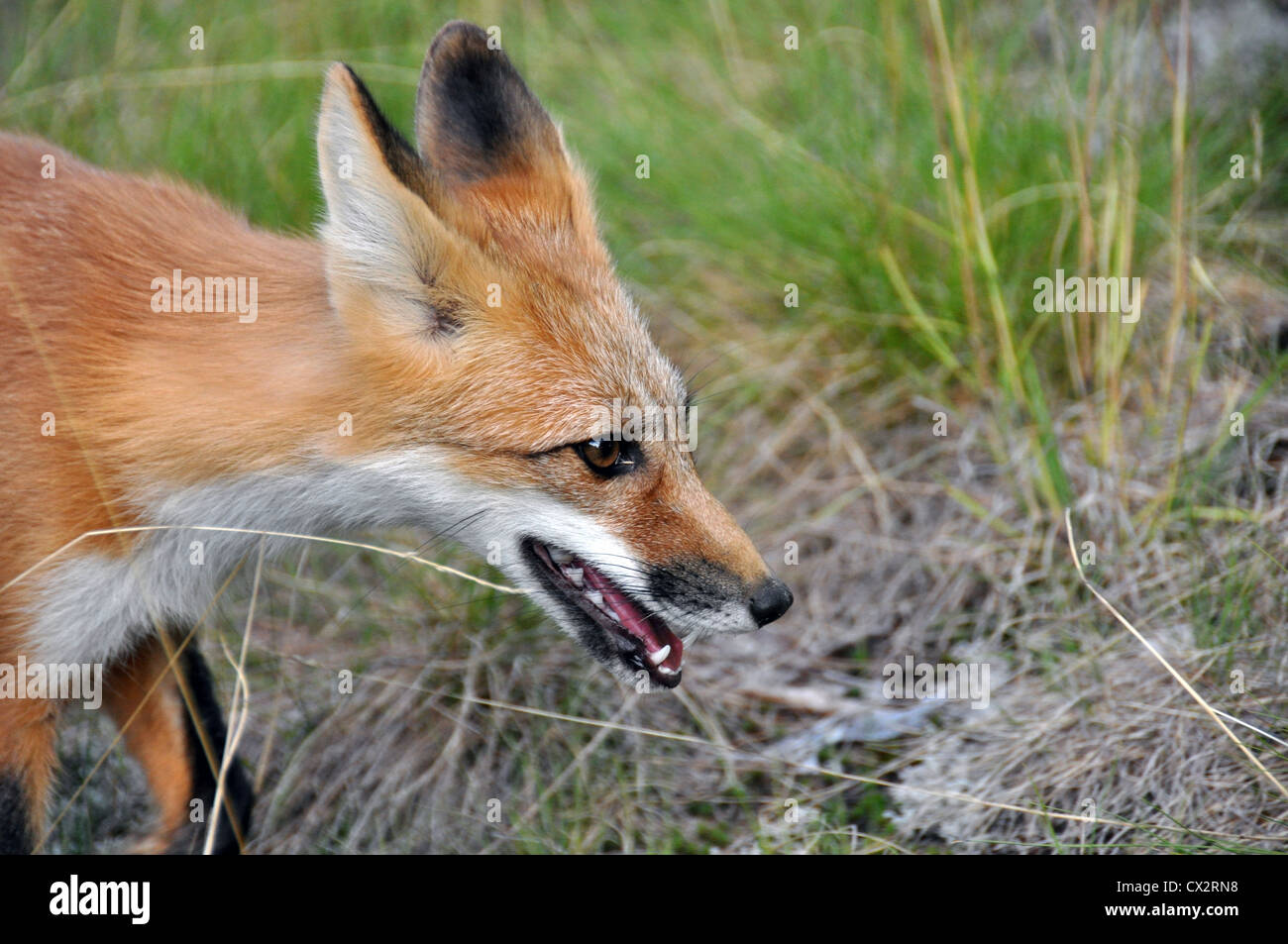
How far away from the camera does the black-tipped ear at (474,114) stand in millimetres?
3662

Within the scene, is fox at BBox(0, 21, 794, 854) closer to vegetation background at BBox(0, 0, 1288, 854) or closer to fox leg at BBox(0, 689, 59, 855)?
fox leg at BBox(0, 689, 59, 855)

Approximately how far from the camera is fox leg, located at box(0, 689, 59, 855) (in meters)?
3.14

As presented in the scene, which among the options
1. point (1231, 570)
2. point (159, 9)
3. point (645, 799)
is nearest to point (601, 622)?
point (645, 799)

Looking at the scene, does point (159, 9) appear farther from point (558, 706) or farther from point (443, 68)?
point (558, 706)

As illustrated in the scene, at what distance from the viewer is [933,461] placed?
217 inches

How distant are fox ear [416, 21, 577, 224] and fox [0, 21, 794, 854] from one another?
0.69 feet

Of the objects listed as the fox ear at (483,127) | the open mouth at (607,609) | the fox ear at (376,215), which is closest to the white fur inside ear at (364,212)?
the fox ear at (376,215)

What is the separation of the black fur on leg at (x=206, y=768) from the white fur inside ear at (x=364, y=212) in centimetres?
161

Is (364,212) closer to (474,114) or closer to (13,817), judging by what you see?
(474,114)

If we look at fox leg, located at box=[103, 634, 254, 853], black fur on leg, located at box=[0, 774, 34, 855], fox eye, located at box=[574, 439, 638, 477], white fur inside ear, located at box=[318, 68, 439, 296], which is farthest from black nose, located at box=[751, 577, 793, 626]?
black fur on leg, located at box=[0, 774, 34, 855]

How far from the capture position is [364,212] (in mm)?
3061

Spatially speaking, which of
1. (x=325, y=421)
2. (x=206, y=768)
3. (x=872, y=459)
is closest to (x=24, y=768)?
(x=206, y=768)

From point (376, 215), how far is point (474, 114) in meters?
0.90

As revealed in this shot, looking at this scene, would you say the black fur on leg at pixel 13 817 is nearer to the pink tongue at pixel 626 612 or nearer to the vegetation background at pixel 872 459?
the vegetation background at pixel 872 459
